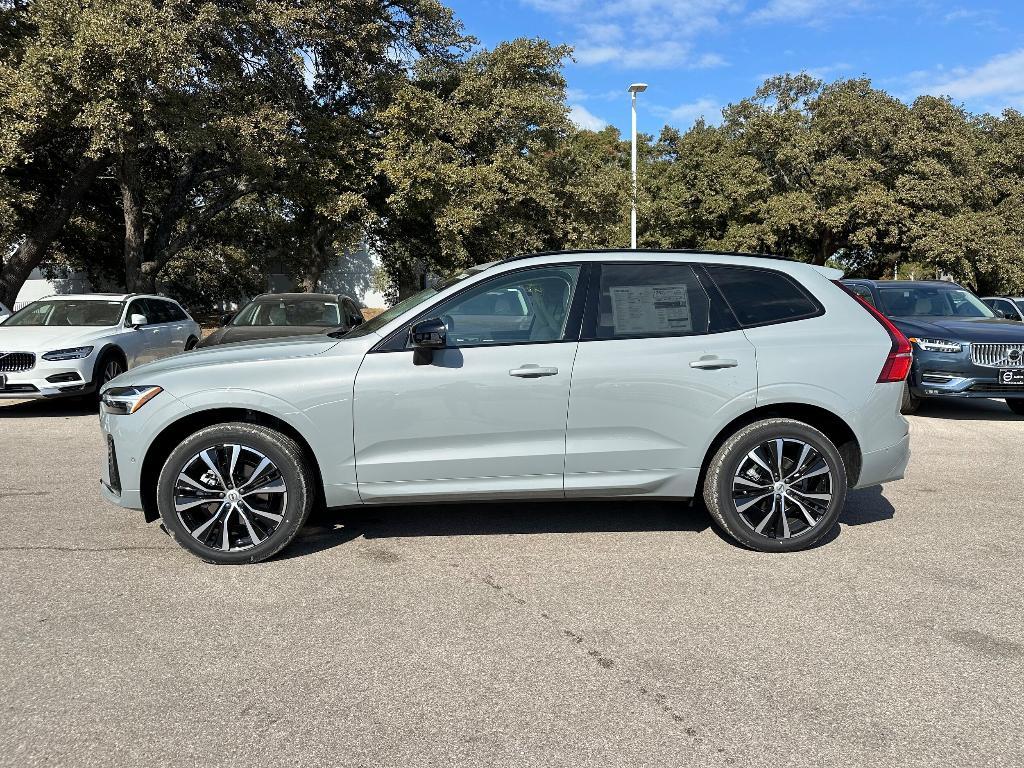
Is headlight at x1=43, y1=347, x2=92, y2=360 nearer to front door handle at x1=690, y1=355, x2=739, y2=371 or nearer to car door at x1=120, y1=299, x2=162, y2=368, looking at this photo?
car door at x1=120, y1=299, x2=162, y2=368

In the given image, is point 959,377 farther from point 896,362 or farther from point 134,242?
point 134,242

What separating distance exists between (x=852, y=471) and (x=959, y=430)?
5.00 m

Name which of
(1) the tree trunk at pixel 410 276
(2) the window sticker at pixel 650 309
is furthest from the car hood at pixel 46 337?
(1) the tree trunk at pixel 410 276

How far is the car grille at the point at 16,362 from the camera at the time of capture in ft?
30.8

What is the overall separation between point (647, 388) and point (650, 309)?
1.68 ft

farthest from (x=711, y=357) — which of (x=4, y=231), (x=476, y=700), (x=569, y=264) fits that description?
(x=4, y=231)

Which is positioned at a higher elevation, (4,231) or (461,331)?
(4,231)

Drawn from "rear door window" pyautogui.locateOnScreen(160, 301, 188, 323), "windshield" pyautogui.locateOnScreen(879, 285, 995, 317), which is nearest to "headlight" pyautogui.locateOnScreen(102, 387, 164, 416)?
"rear door window" pyautogui.locateOnScreen(160, 301, 188, 323)

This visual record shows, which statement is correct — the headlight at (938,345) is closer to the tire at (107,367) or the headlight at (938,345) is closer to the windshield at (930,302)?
the windshield at (930,302)

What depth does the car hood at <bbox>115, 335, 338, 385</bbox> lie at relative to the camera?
4.44m

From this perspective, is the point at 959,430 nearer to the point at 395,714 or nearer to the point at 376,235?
the point at 395,714

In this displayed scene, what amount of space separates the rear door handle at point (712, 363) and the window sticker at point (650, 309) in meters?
0.21

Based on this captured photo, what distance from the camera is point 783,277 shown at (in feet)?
16.0

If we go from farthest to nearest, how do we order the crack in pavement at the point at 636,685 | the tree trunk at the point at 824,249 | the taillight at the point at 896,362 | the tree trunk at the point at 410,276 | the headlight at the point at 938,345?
1. the tree trunk at the point at 824,249
2. the tree trunk at the point at 410,276
3. the headlight at the point at 938,345
4. the taillight at the point at 896,362
5. the crack in pavement at the point at 636,685
